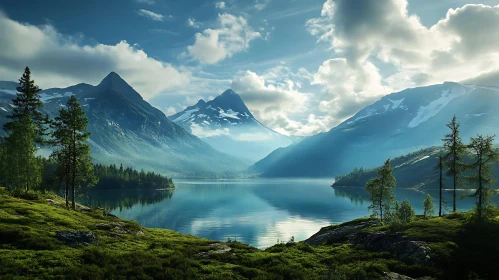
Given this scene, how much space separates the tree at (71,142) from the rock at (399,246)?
47432mm

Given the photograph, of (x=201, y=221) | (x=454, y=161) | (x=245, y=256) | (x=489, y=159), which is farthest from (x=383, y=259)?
(x=201, y=221)

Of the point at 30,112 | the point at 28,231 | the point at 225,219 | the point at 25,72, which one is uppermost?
the point at 25,72

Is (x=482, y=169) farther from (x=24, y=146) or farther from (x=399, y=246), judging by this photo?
(x=24, y=146)

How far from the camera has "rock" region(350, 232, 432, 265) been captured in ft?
99.8

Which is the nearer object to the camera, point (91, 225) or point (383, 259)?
point (383, 259)

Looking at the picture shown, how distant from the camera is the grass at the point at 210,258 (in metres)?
23.3

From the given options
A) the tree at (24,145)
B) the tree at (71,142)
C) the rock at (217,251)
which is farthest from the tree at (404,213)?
the tree at (24,145)

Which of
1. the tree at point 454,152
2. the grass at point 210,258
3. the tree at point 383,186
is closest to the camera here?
the grass at point 210,258

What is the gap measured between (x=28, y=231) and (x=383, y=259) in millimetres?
34788

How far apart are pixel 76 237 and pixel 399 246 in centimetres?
3342

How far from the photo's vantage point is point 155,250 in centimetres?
3222

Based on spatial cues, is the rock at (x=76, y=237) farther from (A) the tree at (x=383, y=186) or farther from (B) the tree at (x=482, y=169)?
(A) the tree at (x=383, y=186)

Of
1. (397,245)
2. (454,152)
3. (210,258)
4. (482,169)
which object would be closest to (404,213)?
(482,169)

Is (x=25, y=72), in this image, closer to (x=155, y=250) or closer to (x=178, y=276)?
(x=155, y=250)
